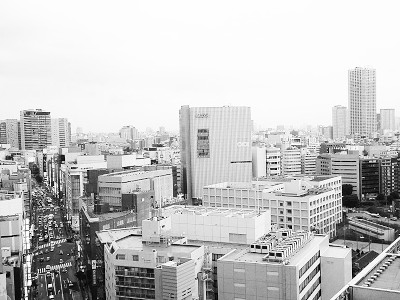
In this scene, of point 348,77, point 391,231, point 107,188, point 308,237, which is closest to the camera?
point 308,237

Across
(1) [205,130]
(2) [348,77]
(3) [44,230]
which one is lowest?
(3) [44,230]

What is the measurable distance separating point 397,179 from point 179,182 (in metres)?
21.0

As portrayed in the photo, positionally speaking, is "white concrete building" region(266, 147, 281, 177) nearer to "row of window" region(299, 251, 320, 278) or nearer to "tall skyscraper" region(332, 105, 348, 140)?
"row of window" region(299, 251, 320, 278)

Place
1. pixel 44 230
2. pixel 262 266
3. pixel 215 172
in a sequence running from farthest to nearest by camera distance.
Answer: pixel 215 172 < pixel 44 230 < pixel 262 266

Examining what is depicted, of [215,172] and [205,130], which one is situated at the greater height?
[205,130]

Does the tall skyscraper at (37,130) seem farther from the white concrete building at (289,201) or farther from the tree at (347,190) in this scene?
the white concrete building at (289,201)

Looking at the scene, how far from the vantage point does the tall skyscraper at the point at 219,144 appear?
153ft

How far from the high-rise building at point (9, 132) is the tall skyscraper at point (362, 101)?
6791 cm

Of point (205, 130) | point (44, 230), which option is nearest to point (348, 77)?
point (205, 130)

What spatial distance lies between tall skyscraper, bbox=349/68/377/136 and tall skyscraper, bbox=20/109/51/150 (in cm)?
5939

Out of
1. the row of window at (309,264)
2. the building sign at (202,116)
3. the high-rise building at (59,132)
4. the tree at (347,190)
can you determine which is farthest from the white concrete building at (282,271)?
the high-rise building at (59,132)

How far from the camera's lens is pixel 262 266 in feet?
49.8

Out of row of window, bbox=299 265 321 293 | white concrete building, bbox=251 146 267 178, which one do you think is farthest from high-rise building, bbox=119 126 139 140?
row of window, bbox=299 265 321 293

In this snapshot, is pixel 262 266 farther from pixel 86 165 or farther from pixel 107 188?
pixel 86 165
